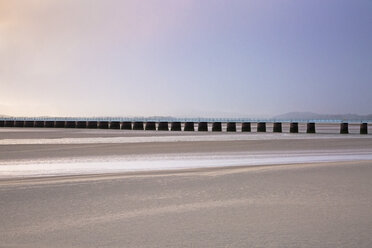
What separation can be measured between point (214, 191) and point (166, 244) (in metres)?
2.65

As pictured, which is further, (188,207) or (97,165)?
(97,165)

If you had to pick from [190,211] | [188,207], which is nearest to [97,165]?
[188,207]

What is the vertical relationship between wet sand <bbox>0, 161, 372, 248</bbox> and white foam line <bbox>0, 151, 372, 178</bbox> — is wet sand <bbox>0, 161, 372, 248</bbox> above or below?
above

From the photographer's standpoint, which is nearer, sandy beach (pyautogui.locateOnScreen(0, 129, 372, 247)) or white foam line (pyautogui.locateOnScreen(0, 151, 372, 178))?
sandy beach (pyautogui.locateOnScreen(0, 129, 372, 247))

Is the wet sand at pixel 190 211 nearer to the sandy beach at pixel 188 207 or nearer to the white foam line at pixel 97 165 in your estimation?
the sandy beach at pixel 188 207

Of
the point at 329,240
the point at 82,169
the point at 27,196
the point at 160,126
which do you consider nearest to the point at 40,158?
the point at 82,169

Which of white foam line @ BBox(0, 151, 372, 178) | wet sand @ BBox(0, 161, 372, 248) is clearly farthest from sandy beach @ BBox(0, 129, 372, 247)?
white foam line @ BBox(0, 151, 372, 178)

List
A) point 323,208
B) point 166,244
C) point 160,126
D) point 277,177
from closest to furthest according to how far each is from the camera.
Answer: point 166,244 < point 323,208 < point 277,177 < point 160,126

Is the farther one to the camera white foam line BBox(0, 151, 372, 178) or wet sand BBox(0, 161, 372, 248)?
white foam line BBox(0, 151, 372, 178)

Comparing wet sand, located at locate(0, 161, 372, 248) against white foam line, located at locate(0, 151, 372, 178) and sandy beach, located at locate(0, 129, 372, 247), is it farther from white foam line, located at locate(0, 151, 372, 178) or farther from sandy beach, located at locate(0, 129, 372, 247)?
white foam line, located at locate(0, 151, 372, 178)

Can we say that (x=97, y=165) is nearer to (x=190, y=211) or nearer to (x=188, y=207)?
(x=188, y=207)

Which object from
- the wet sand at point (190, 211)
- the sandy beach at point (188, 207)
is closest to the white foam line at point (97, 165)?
the sandy beach at point (188, 207)

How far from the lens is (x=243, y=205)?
17.5 ft

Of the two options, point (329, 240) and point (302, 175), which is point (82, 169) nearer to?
point (302, 175)
